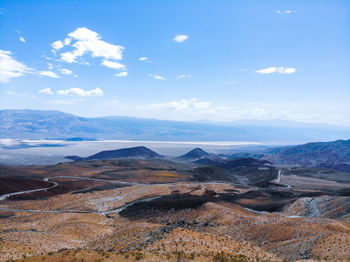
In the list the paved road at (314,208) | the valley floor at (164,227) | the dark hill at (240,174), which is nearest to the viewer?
the valley floor at (164,227)

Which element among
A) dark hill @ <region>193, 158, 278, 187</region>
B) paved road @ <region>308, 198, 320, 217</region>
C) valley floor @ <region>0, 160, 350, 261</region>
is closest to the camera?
valley floor @ <region>0, 160, 350, 261</region>

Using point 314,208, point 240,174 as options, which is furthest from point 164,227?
point 240,174

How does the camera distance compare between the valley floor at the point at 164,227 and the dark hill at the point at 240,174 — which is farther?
the dark hill at the point at 240,174

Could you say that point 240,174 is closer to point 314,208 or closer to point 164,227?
point 314,208

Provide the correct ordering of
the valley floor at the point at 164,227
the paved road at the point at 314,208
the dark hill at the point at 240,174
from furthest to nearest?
the dark hill at the point at 240,174, the paved road at the point at 314,208, the valley floor at the point at 164,227

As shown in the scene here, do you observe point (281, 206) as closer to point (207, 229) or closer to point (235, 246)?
point (207, 229)

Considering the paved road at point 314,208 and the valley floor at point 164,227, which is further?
the paved road at point 314,208

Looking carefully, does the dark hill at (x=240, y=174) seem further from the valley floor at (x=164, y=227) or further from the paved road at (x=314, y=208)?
the paved road at (x=314, y=208)

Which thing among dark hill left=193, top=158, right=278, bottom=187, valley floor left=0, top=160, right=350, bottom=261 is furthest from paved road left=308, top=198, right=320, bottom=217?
dark hill left=193, top=158, right=278, bottom=187

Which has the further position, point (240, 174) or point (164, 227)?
point (240, 174)

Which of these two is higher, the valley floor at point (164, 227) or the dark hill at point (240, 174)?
the valley floor at point (164, 227)

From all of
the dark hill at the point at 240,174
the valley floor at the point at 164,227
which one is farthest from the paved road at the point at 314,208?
the dark hill at the point at 240,174

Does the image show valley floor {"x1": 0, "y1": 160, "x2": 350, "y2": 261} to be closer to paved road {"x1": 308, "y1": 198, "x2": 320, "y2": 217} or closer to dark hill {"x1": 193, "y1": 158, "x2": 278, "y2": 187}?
A: paved road {"x1": 308, "y1": 198, "x2": 320, "y2": 217}
